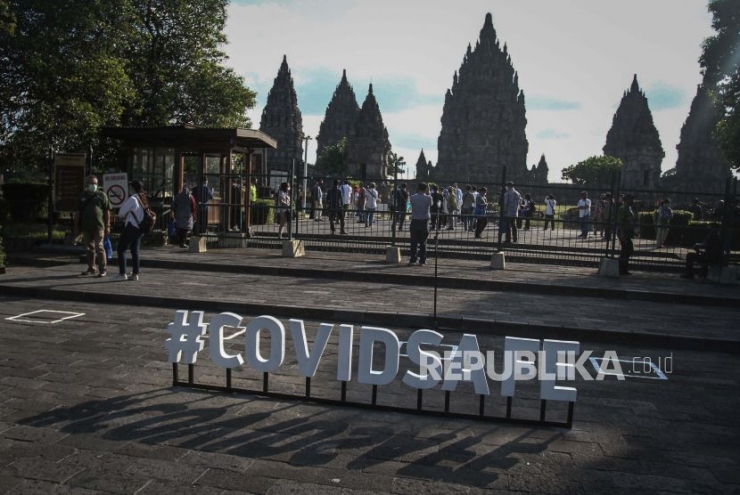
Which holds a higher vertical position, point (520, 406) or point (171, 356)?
point (171, 356)

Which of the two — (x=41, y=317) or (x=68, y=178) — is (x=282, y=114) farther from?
(x=41, y=317)

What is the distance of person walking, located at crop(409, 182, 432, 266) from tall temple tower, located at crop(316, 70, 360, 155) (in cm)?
8082

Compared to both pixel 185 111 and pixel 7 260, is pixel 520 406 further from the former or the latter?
pixel 185 111

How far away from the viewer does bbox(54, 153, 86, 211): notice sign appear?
50.3ft

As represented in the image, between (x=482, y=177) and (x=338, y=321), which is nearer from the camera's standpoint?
(x=338, y=321)

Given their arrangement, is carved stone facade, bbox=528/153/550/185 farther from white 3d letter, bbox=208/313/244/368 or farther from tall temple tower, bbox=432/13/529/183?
white 3d letter, bbox=208/313/244/368

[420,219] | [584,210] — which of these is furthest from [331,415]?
[584,210]

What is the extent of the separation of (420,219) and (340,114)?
83653 millimetres

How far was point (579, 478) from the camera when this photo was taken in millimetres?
3814

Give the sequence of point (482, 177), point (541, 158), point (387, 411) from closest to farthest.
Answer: point (387, 411) → point (482, 177) → point (541, 158)

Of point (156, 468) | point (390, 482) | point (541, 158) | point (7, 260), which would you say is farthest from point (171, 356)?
point (541, 158)

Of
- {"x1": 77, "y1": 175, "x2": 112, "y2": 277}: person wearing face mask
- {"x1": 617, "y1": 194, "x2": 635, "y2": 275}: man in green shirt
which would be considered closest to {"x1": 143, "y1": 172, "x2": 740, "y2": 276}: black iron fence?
{"x1": 617, "y1": 194, "x2": 635, "y2": 275}: man in green shirt

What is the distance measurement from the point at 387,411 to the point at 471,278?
24.5 feet

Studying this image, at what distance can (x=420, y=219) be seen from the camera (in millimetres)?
13586
